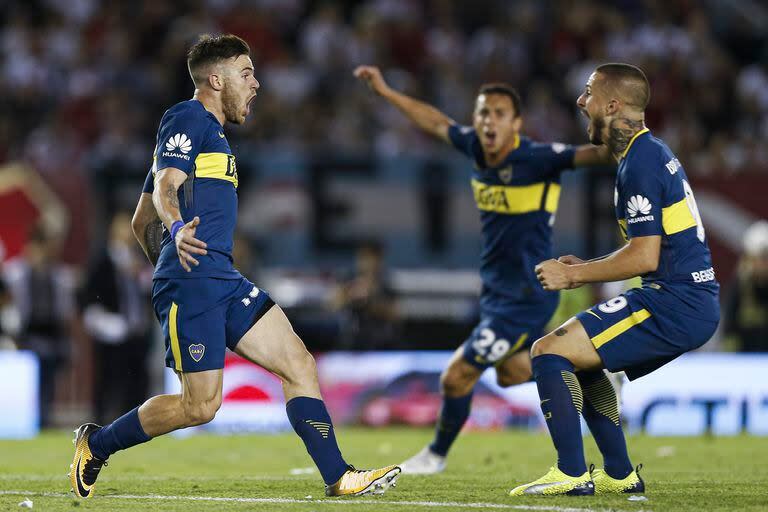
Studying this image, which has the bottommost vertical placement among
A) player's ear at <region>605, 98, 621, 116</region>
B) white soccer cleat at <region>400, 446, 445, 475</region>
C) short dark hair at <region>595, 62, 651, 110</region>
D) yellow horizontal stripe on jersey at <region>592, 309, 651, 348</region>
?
white soccer cleat at <region>400, 446, 445, 475</region>

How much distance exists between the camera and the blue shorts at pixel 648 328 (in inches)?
264

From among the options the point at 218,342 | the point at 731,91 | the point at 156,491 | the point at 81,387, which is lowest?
the point at 81,387

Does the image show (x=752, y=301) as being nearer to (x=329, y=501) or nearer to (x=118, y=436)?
(x=329, y=501)

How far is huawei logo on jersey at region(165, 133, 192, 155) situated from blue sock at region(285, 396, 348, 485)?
1.41 m

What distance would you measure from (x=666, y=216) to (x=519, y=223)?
2271mm

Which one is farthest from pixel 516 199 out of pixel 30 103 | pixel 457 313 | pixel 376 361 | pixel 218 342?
pixel 30 103

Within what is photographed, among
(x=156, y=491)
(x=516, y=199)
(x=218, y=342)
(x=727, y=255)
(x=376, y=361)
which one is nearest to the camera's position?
(x=218, y=342)

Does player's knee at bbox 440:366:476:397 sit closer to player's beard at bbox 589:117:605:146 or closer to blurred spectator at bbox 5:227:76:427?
player's beard at bbox 589:117:605:146

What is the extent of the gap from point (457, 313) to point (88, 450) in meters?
8.78

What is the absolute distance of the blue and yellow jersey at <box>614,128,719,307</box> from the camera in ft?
21.9

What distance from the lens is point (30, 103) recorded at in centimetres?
1745

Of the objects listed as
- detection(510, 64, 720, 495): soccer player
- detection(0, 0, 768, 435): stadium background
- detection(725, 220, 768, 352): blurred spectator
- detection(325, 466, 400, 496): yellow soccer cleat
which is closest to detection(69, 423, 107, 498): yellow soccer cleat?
detection(325, 466, 400, 496): yellow soccer cleat

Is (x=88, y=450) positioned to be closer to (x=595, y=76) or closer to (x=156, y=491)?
(x=156, y=491)

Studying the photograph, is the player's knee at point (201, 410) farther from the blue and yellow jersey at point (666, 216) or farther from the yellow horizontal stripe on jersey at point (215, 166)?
the blue and yellow jersey at point (666, 216)
